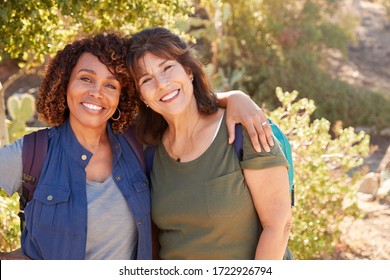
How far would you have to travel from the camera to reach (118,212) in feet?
9.24

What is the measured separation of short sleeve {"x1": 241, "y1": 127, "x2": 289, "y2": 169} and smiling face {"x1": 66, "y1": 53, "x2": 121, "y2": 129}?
27.5 inches

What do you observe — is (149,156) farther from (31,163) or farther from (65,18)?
(65,18)

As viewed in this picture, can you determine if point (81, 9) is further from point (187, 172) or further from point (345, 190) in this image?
point (345, 190)

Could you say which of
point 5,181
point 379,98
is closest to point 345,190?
point 5,181

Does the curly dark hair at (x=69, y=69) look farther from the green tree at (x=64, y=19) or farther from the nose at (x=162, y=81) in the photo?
the green tree at (x=64, y=19)

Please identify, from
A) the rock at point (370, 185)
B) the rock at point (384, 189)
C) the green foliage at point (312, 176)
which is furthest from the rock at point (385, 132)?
the green foliage at point (312, 176)

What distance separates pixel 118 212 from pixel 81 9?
1854mm

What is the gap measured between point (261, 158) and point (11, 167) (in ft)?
3.62

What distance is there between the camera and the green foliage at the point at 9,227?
→ 13.9 ft

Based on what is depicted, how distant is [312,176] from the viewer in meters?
5.28

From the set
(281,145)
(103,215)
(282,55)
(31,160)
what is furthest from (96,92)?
(282,55)

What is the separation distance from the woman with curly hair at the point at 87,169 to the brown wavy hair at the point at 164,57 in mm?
73

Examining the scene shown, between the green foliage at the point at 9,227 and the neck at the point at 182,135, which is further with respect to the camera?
the green foliage at the point at 9,227

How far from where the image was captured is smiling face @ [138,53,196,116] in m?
2.84
